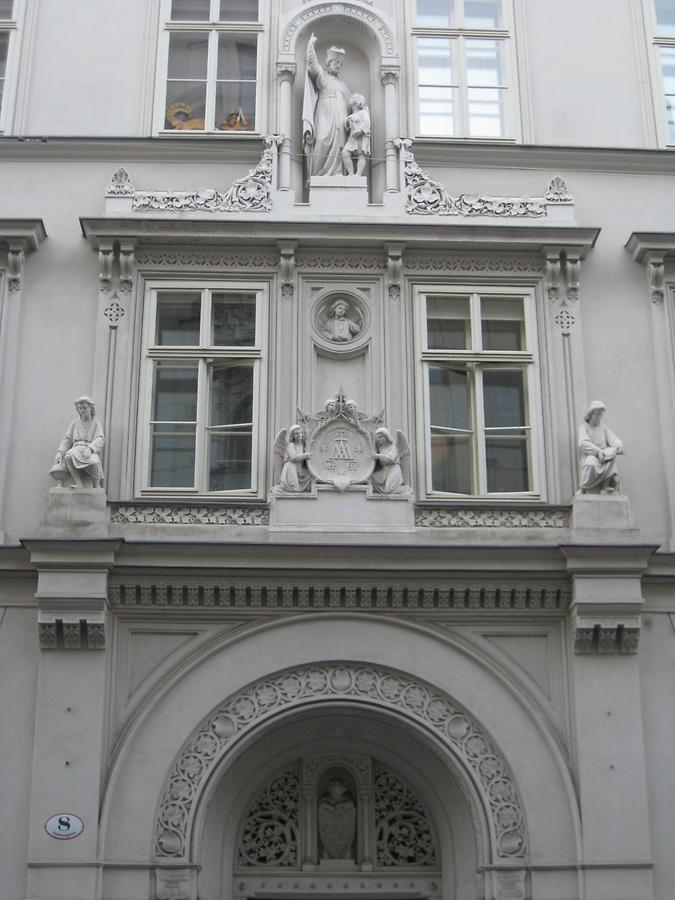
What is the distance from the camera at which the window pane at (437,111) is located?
17.6 m

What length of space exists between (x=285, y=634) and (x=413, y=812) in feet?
8.37

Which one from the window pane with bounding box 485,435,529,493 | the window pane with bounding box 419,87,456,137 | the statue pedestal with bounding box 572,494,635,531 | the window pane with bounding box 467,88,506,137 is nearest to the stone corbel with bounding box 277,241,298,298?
the window pane with bounding box 419,87,456,137

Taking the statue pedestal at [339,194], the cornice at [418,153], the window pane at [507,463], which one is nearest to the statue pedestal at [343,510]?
the window pane at [507,463]

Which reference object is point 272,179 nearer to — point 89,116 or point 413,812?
point 89,116

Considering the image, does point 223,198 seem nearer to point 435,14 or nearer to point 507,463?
point 435,14

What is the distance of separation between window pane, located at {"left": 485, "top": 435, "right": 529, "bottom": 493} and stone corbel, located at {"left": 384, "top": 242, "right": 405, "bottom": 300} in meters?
2.05

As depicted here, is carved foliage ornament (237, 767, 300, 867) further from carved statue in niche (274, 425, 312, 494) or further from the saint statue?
the saint statue

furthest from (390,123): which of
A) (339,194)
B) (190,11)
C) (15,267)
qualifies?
(15,267)

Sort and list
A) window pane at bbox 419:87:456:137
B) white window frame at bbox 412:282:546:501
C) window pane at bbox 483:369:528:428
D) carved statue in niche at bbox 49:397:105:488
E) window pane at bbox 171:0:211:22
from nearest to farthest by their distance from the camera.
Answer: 1. carved statue in niche at bbox 49:397:105:488
2. white window frame at bbox 412:282:546:501
3. window pane at bbox 483:369:528:428
4. window pane at bbox 419:87:456:137
5. window pane at bbox 171:0:211:22

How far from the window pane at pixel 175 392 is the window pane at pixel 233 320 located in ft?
1.67

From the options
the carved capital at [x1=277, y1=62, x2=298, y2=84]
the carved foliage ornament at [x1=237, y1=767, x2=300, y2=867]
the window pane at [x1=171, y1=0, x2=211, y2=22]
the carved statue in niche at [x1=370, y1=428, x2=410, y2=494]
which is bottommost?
the carved foliage ornament at [x1=237, y1=767, x2=300, y2=867]

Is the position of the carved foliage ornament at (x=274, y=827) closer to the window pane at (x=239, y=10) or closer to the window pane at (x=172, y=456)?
the window pane at (x=172, y=456)

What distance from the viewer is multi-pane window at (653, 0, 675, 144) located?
17.7 m

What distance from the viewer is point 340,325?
16.2 meters
